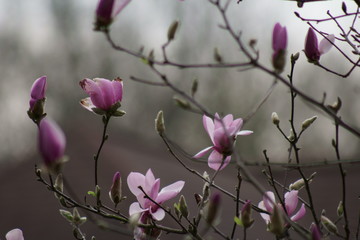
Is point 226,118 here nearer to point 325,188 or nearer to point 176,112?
point 325,188

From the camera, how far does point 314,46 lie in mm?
1021

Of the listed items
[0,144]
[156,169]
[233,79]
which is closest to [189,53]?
[233,79]

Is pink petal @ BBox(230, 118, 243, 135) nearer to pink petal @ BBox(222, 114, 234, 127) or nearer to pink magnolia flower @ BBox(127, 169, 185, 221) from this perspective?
pink petal @ BBox(222, 114, 234, 127)

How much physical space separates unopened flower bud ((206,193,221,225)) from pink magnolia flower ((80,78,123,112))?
40 cm

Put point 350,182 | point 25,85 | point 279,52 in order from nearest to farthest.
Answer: point 279,52 → point 350,182 → point 25,85

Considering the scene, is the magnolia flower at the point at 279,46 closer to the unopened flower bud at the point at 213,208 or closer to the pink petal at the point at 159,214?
the unopened flower bud at the point at 213,208

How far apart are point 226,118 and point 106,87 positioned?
0.85 feet

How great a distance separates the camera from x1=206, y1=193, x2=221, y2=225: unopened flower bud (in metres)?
0.78

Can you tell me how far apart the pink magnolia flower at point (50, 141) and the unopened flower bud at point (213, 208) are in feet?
0.79

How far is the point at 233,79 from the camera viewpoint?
12516 millimetres

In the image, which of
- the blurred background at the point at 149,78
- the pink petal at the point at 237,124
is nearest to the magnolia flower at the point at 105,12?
the pink petal at the point at 237,124

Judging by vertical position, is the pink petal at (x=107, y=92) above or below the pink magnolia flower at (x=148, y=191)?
above

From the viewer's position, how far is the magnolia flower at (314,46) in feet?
3.30

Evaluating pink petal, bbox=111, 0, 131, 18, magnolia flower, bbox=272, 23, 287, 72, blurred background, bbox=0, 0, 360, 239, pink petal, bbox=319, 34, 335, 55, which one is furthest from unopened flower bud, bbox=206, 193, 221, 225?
blurred background, bbox=0, 0, 360, 239
